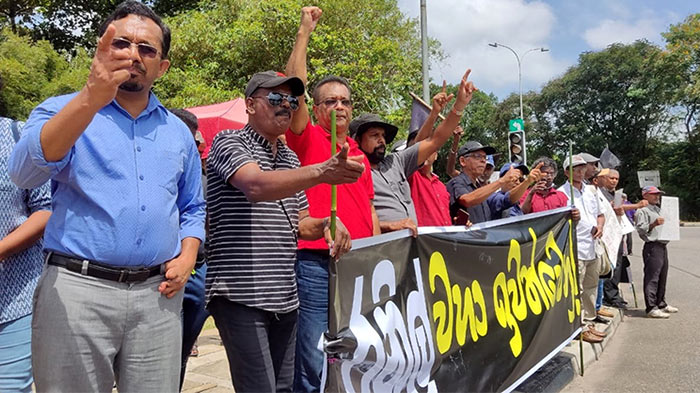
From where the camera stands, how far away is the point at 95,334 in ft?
5.60

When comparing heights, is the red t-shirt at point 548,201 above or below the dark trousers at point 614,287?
above

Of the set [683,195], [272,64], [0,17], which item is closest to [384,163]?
[272,64]

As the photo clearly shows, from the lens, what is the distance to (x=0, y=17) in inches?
645

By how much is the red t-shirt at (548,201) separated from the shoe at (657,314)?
242 centimetres

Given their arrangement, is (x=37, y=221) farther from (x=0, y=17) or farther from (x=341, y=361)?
(x=0, y=17)

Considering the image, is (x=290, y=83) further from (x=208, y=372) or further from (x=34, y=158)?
(x=208, y=372)

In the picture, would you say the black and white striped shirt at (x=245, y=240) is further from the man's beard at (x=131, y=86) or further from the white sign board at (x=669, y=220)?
the white sign board at (x=669, y=220)

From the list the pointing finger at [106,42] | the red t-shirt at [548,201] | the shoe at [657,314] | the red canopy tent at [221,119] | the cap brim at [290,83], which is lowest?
the shoe at [657,314]

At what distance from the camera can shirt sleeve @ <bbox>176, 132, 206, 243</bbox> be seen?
210 cm

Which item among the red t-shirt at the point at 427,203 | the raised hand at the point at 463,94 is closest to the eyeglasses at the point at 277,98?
the raised hand at the point at 463,94

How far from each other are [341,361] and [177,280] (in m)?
0.78

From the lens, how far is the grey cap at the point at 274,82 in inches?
93.2

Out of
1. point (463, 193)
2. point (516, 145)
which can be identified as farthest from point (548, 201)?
point (516, 145)

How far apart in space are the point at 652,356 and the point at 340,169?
4.99 m
